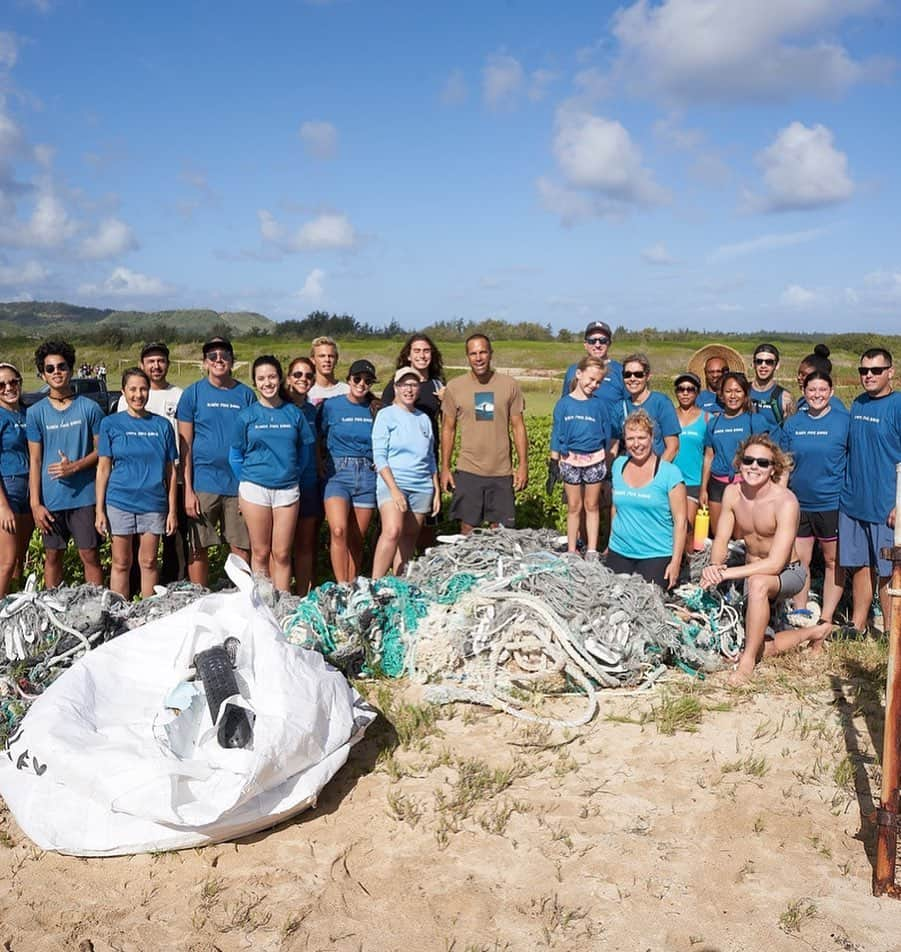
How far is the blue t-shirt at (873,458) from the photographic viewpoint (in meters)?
5.16

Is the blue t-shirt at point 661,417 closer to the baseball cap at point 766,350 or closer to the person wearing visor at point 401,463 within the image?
the baseball cap at point 766,350

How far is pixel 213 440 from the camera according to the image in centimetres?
538

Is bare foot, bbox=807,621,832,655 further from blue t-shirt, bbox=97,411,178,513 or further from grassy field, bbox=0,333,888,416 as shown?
grassy field, bbox=0,333,888,416

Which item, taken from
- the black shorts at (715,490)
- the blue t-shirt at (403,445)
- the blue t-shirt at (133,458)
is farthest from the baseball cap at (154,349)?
the black shorts at (715,490)

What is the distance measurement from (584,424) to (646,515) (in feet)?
3.47

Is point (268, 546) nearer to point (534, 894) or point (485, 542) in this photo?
point (485, 542)

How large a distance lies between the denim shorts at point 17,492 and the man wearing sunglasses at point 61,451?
0.12 metres

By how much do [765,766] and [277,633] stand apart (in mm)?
2139

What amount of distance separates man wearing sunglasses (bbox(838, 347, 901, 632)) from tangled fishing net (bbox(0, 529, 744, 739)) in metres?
0.97

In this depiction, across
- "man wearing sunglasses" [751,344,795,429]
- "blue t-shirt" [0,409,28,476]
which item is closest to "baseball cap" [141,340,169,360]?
"blue t-shirt" [0,409,28,476]

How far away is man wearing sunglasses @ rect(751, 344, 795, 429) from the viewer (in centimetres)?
614

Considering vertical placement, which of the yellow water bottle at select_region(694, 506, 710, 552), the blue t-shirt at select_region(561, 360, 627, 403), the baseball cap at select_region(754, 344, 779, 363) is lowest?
the yellow water bottle at select_region(694, 506, 710, 552)

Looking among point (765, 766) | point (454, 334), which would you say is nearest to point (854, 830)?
point (765, 766)

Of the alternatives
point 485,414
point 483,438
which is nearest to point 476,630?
point 483,438
